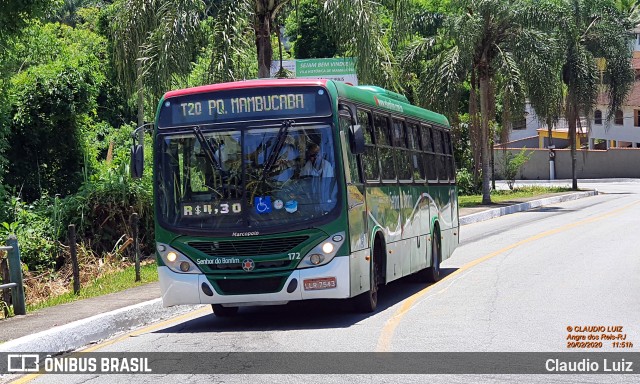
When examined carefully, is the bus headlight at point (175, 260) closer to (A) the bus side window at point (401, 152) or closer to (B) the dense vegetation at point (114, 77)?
(A) the bus side window at point (401, 152)

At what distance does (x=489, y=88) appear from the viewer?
39.9 meters

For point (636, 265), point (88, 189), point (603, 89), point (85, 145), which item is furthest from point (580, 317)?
point (603, 89)

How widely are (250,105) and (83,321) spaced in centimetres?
323

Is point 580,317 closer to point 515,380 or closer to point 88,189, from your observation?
point 515,380

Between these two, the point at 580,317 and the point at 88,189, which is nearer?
the point at 580,317

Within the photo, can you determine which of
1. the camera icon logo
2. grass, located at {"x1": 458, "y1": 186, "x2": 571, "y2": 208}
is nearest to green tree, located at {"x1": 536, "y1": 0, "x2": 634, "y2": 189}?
grass, located at {"x1": 458, "y1": 186, "x2": 571, "y2": 208}

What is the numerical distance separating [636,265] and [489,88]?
23091 millimetres

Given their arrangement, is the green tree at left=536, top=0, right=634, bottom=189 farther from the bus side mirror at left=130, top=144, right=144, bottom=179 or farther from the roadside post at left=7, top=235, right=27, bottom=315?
the bus side mirror at left=130, top=144, right=144, bottom=179

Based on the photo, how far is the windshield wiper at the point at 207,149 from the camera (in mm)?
12086

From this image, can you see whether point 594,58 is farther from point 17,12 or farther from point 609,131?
point 17,12

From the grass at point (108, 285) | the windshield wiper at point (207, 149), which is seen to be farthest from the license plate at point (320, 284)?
the grass at point (108, 285)

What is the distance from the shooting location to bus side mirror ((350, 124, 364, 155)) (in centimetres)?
1200

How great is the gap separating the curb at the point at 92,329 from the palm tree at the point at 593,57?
39109 mm

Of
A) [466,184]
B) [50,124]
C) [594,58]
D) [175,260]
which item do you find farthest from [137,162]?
[594,58]
